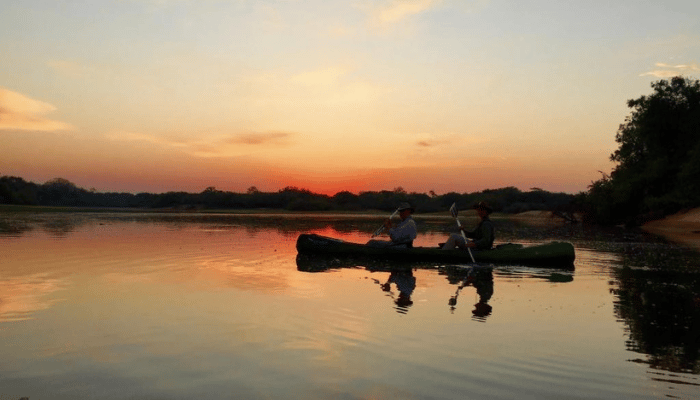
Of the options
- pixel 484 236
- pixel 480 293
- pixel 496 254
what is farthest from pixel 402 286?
pixel 484 236

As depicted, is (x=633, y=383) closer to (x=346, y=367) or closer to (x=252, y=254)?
(x=346, y=367)

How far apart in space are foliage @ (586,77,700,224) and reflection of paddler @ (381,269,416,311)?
106 feet

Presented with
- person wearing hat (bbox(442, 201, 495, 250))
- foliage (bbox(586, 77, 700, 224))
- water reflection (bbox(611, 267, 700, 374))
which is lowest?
water reflection (bbox(611, 267, 700, 374))

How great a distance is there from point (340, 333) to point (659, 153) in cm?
4298

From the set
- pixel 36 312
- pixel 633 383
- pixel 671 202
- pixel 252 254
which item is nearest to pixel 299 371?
pixel 633 383

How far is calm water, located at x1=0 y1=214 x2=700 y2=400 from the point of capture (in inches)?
223

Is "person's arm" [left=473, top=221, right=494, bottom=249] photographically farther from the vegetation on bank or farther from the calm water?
the vegetation on bank

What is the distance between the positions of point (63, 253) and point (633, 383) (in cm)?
1658

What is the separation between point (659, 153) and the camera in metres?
43.4

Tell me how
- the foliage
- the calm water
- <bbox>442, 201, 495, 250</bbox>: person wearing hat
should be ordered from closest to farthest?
the calm water
<bbox>442, 201, 495, 250</bbox>: person wearing hat
the foliage

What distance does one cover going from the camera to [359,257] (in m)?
17.7

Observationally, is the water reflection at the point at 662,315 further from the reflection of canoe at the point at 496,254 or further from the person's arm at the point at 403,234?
the person's arm at the point at 403,234

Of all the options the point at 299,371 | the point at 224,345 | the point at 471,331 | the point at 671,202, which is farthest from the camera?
the point at 671,202

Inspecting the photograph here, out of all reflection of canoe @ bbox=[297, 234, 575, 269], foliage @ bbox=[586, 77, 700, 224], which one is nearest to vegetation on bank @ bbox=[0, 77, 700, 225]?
foliage @ bbox=[586, 77, 700, 224]
